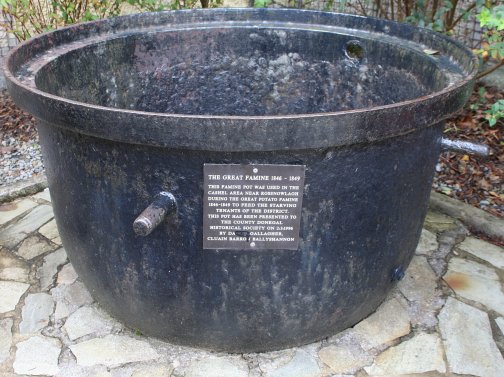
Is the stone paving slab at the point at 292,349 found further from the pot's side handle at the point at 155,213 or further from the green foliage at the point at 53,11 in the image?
the green foliage at the point at 53,11

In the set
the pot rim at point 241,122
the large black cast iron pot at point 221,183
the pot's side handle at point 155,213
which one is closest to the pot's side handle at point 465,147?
the large black cast iron pot at point 221,183

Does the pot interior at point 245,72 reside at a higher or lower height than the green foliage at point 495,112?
higher

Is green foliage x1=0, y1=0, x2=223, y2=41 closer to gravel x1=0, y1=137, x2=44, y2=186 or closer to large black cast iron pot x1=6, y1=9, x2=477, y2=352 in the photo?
gravel x1=0, y1=137, x2=44, y2=186

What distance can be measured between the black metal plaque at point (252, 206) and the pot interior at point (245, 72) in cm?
105

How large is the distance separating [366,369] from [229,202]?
887mm

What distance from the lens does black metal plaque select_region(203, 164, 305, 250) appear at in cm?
170

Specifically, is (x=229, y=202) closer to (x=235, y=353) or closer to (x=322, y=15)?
(x=235, y=353)

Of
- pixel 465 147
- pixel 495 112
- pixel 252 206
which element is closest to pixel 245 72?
pixel 465 147

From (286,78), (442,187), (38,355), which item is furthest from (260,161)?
(442,187)

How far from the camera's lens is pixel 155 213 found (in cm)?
167

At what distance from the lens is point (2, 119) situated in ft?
15.5

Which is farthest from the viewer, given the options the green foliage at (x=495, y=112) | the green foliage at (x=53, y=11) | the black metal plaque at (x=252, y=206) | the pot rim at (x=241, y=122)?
the green foliage at (x=53, y=11)

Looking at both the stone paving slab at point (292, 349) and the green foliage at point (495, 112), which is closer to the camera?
the stone paving slab at point (292, 349)

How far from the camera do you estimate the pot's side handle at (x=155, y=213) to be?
5.20 ft
